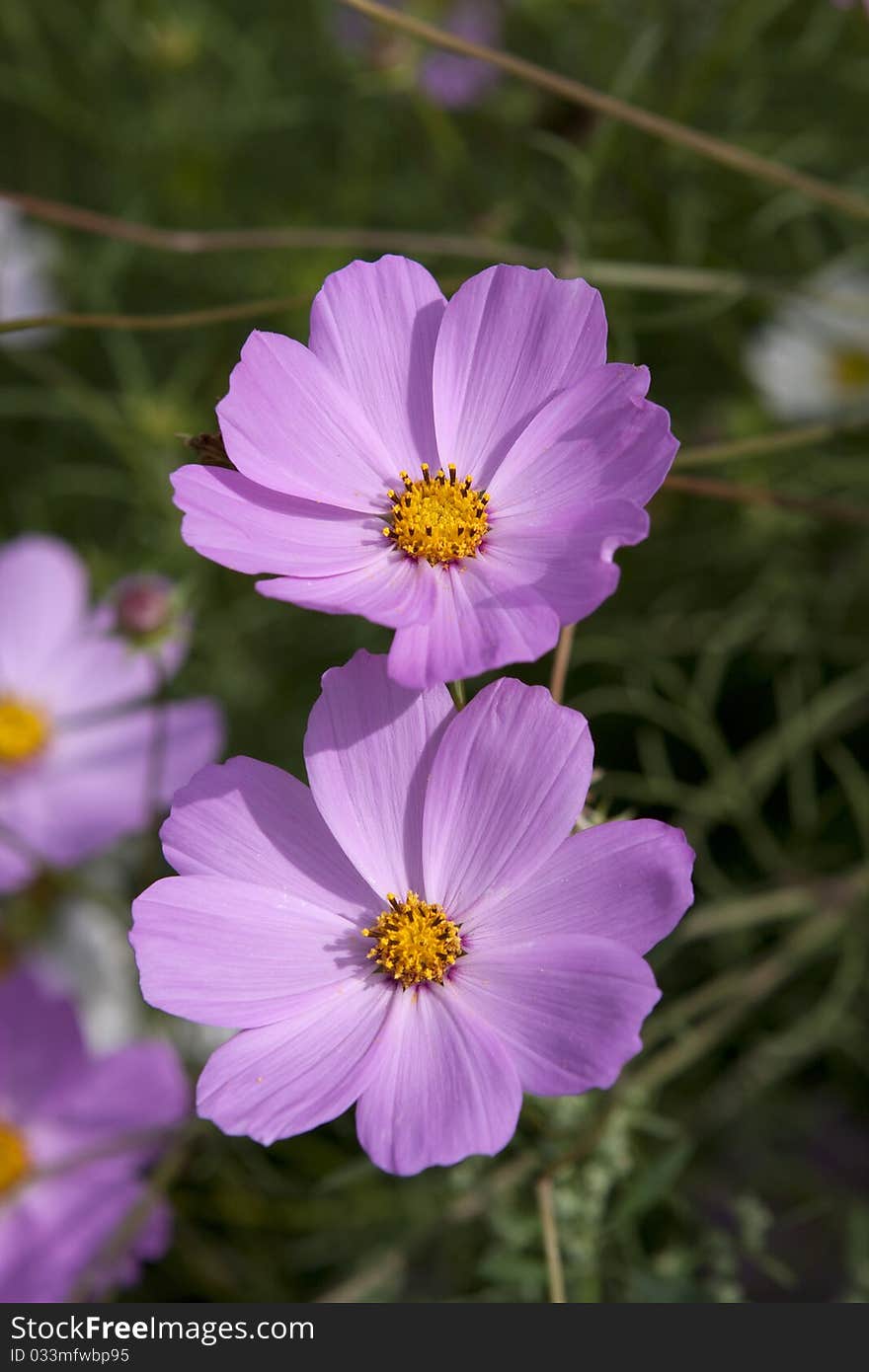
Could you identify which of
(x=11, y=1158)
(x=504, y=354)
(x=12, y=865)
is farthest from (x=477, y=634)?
(x=11, y=1158)

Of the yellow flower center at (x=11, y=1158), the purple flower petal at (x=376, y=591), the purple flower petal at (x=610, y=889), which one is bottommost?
the purple flower petal at (x=610, y=889)

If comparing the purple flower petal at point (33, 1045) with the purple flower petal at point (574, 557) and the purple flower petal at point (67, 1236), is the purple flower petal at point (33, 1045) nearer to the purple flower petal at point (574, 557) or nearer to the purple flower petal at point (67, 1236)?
the purple flower petal at point (67, 1236)

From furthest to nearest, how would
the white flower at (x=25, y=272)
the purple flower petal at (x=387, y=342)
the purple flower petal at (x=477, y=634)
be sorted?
1. the white flower at (x=25, y=272)
2. the purple flower petal at (x=387, y=342)
3. the purple flower petal at (x=477, y=634)

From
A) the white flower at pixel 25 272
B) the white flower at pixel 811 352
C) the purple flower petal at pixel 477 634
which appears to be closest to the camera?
the purple flower petal at pixel 477 634

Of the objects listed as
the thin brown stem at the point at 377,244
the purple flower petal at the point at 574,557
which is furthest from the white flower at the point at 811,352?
the purple flower petal at the point at 574,557

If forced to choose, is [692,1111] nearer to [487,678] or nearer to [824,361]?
[487,678]

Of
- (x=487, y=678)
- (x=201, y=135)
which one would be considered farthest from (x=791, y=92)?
(x=487, y=678)

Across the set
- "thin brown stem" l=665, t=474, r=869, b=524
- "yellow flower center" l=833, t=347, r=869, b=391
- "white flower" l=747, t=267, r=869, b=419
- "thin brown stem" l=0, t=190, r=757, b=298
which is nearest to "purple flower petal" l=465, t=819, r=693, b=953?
"thin brown stem" l=665, t=474, r=869, b=524

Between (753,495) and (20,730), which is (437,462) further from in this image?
(20,730)
